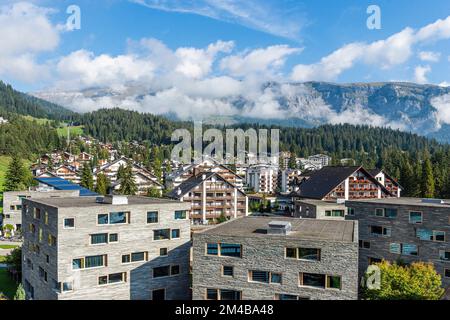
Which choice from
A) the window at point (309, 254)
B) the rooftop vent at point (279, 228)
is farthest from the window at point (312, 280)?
the rooftop vent at point (279, 228)

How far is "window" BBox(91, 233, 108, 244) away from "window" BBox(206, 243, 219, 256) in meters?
8.46

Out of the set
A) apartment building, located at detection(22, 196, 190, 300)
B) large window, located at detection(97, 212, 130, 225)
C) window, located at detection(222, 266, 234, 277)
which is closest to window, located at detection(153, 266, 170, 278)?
apartment building, located at detection(22, 196, 190, 300)

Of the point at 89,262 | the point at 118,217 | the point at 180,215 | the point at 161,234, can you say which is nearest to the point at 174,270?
the point at 161,234

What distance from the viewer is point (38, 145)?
14988 centimetres

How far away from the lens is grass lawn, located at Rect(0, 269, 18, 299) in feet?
114

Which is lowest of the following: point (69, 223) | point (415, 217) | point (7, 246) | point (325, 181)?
point (7, 246)

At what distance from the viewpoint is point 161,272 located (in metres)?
31.7

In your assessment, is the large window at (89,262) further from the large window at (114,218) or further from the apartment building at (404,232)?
the apartment building at (404,232)

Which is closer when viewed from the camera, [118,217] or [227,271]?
[227,271]

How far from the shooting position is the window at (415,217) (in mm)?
34562

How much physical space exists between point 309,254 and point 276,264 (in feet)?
6.72

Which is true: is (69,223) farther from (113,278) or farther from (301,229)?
(301,229)

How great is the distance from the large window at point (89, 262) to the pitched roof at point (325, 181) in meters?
48.1
